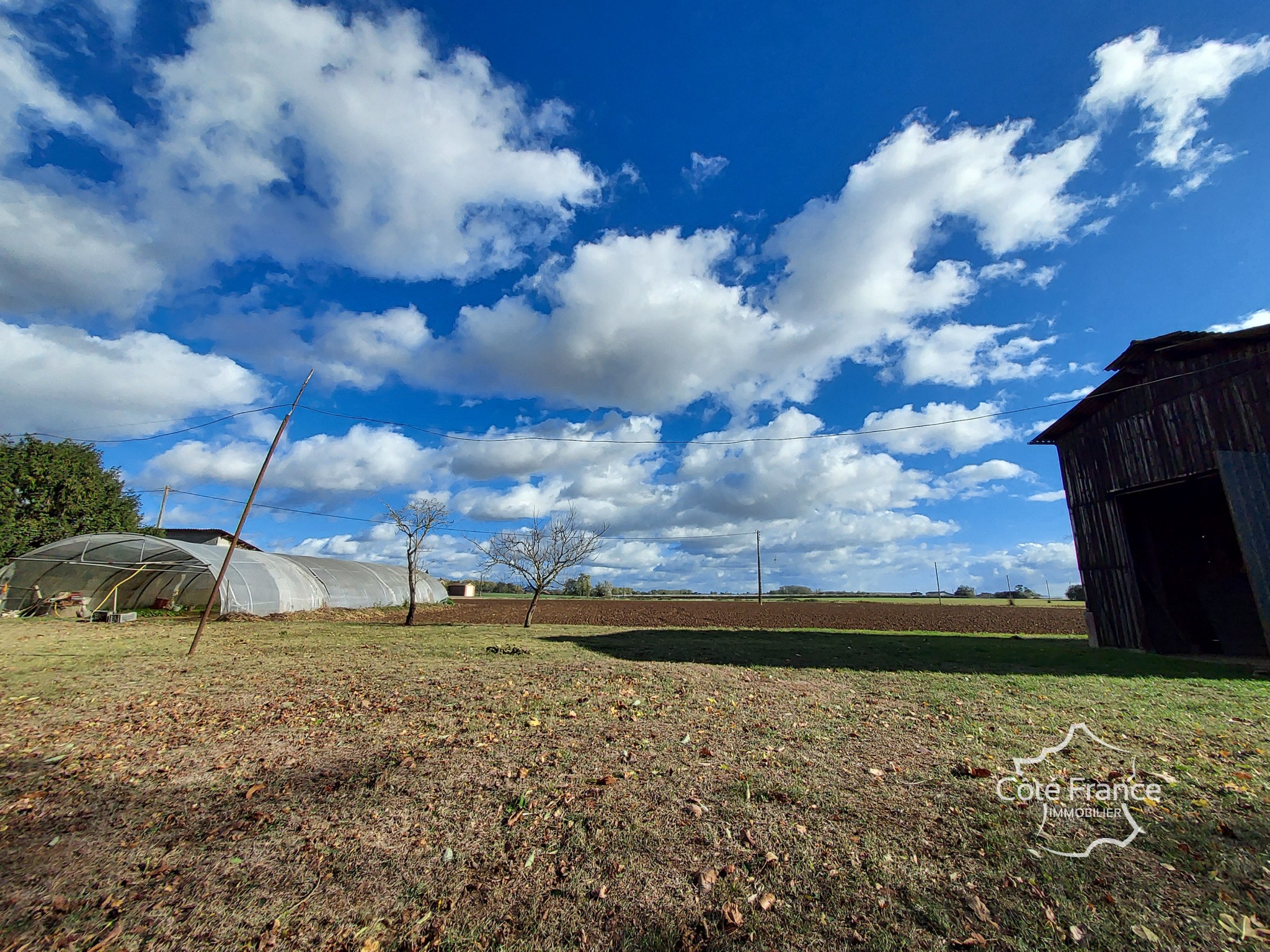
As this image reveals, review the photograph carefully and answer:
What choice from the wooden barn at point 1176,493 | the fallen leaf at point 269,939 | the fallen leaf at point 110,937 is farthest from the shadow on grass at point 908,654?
the fallen leaf at point 110,937

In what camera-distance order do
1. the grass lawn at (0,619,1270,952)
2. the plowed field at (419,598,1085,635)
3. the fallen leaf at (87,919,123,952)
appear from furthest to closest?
the plowed field at (419,598,1085,635), the grass lawn at (0,619,1270,952), the fallen leaf at (87,919,123,952)

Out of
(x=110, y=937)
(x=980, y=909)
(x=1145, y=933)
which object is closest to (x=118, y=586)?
(x=110, y=937)

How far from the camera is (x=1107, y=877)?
3.85 m

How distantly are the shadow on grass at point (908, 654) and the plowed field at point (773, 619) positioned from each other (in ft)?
26.5

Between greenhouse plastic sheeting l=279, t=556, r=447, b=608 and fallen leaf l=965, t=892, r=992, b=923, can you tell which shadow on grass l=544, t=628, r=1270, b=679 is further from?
greenhouse plastic sheeting l=279, t=556, r=447, b=608

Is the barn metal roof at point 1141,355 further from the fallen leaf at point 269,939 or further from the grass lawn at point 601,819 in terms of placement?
the fallen leaf at point 269,939

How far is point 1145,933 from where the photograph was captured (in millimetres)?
3275

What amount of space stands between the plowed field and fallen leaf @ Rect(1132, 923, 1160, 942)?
85.7 ft

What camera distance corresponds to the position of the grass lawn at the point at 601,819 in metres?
3.46

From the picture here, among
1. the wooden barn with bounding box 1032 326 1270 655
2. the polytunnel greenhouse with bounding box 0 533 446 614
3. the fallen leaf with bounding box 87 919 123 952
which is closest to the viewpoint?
the fallen leaf with bounding box 87 919 123 952

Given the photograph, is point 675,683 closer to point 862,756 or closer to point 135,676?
point 862,756


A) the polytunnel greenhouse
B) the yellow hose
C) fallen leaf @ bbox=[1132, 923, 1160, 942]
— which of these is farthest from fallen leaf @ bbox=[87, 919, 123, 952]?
the yellow hose

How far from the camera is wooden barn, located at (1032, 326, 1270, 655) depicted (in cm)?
1423

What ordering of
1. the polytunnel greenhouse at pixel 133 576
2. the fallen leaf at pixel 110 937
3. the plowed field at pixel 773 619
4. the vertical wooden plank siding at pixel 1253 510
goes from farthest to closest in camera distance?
the plowed field at pixel 773 619 < the polytunnel greenhouse at pixel 133 576 < the vertical wooden plank siding at pixel 1253 510 < the fallen leaf at pixel 110 937
